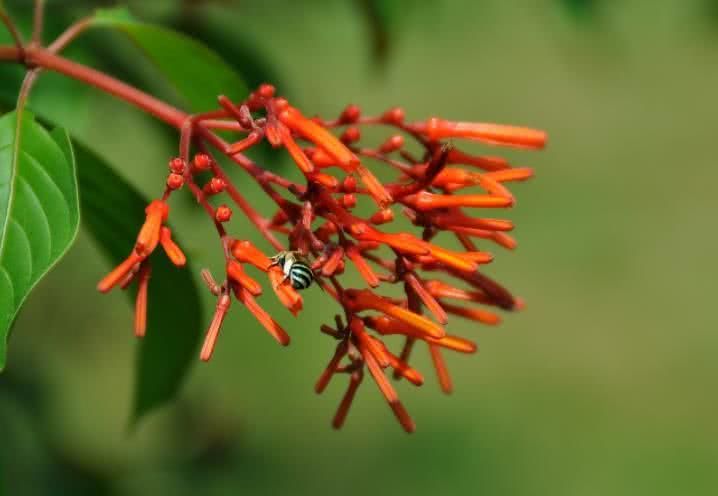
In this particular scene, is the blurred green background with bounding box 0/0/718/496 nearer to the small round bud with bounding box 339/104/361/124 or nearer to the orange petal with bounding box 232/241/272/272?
the small round bud with bounding box 339/104/361/124

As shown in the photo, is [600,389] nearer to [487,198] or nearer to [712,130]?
[712,130]

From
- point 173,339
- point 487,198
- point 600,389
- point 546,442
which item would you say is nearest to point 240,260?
point 487,198

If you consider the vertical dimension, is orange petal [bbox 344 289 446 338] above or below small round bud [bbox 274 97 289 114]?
below

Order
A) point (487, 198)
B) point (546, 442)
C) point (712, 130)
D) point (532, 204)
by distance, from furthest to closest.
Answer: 1. point (712, 130)
2. point (532, 204)
3. point (546, 442)
4. point (487, 198)

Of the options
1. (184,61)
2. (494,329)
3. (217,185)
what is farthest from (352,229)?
(494,329)

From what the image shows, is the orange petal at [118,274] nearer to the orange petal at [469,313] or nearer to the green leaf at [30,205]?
the green leaf at [30,205]

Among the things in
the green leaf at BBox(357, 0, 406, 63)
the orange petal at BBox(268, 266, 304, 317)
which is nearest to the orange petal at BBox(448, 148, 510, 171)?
the orange petal at BBox(268, 266, 304, 317)

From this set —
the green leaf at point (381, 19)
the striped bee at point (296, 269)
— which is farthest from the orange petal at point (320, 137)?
the green leaf at point (381, 19)

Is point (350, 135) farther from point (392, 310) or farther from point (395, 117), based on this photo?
point (392, 310)
